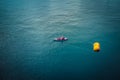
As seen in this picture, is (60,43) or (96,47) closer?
(96,47)

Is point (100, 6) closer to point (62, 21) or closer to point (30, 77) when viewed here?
point (62, 21)

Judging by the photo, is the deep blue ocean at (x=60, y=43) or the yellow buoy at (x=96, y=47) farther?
the yellow buoy at (x=96, y=47)

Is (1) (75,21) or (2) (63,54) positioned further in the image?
(1) (75,21)

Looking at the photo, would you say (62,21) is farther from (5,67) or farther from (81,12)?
(5,67)

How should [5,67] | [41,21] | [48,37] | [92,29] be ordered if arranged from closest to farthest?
[5,67] → [48,37] → [92,29] → [41,21]

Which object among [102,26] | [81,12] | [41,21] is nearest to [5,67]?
[41,21]

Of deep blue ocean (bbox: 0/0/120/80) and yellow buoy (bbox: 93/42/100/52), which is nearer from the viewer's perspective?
deep blue ocean (bbox: 0/0/120/80)

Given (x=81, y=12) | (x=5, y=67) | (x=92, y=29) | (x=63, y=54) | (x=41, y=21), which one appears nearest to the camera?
(x=5, y=67)
